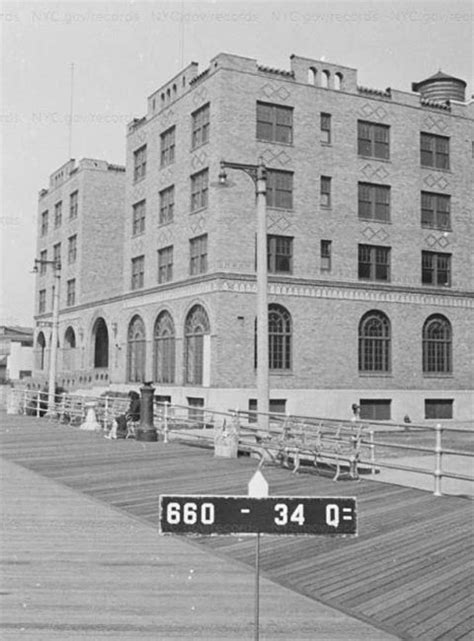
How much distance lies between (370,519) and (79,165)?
48859 millimetres

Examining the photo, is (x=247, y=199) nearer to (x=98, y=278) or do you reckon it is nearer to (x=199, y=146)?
(x=199, y=146)

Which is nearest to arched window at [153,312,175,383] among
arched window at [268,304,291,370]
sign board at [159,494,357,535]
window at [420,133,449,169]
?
arched window at [268,304,291,370]

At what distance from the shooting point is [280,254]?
3500 centimetres

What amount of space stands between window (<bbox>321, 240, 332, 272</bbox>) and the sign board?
105 ft

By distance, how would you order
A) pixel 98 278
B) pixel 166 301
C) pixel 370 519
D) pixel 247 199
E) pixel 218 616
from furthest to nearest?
pixel 98 278, pixel 166 301, pixel 247 199, pixel 370 519, pixel 218 616

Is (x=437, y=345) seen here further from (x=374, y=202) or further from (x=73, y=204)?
(x=73, y=204)

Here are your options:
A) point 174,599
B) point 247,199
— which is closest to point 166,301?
point 247,199

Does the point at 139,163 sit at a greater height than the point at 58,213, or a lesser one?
lesser

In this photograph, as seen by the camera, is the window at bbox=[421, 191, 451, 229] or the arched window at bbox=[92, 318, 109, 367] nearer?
the window at bbox=[421, 191, 451, 229]

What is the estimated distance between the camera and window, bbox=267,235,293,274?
34719mm

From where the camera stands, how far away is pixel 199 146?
36.0 m

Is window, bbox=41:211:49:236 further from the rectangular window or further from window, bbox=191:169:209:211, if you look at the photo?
window, bbox=191:169:209:211

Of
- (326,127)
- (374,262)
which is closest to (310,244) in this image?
(374,262)

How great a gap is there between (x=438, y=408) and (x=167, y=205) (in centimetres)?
1725
